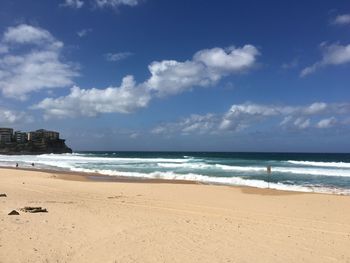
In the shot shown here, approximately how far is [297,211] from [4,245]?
8.81 meters

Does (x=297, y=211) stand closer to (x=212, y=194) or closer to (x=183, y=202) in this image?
(x=183, y=202)

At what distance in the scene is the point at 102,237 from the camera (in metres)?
7.35

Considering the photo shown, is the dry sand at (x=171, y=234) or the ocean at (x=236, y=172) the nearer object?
the dry sand at (x=171, y=234)

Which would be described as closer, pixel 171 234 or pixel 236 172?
pixel 171 234

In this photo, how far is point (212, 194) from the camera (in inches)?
655

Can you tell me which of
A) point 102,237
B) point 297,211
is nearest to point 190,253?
point 102,237

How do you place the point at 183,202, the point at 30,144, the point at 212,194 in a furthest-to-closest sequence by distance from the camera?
the point at 30,144 → the point at 212,194 → the point at 183,202

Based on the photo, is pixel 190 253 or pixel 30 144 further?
pixel 30 144

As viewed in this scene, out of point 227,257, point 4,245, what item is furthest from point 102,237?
point 227,257

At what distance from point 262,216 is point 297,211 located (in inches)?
76.4

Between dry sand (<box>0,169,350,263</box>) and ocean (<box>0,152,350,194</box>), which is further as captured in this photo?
ocean (<box>0,152,350,194</box>)

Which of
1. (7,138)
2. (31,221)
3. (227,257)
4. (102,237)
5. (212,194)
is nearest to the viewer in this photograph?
(227,257)

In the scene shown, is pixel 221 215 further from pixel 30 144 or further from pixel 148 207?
pixel 30 144

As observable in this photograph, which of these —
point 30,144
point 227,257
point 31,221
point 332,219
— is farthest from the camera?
point 30,144
